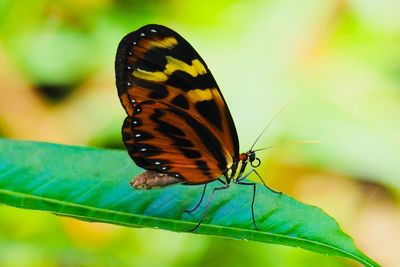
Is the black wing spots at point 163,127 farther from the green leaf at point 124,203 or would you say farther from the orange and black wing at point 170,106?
the green leaf at point 124,203

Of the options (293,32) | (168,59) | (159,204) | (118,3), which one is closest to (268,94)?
(293,32)

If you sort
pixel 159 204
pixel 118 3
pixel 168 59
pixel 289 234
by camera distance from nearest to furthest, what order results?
1. pixel 289 234
2. pixel 159 204
3. pixel 168 59
4. pixel 118 3

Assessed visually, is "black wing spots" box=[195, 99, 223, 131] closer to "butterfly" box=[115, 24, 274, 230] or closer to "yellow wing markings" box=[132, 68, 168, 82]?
"butterfly" box=[115, 24, 274, 230]

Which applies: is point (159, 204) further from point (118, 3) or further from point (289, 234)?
point (118, 3)

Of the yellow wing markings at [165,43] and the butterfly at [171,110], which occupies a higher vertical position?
the yellow wing markings at [165,43]

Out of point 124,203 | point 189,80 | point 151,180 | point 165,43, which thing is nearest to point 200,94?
point 189,80

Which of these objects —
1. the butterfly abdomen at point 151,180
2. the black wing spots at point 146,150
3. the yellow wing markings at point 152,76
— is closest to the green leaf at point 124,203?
the butterfly abdomen at point 151,180
